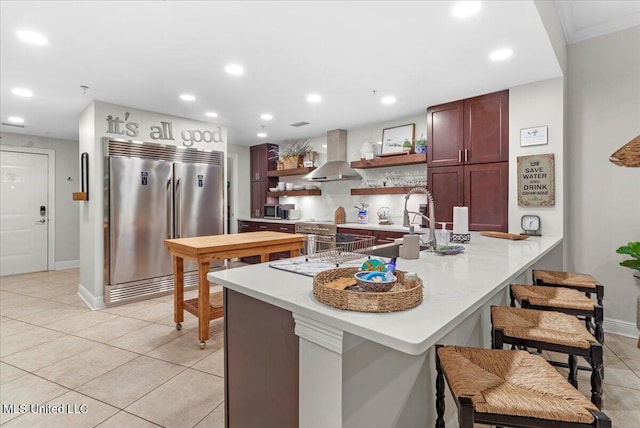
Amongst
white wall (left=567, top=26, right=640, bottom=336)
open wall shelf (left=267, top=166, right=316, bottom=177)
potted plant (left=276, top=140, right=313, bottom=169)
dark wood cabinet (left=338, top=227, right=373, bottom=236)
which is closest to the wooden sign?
white wall (left=567, top=26, right=640, bottom=336)

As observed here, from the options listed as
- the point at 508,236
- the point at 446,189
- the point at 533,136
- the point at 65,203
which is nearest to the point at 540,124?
the point at 533,136

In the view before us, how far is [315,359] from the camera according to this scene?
1012 mm

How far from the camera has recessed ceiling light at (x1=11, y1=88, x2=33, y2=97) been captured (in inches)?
139

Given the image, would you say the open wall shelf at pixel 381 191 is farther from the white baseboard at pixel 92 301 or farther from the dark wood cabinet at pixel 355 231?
the white baseboard at pixel 92 301

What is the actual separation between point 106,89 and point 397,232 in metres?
3.81

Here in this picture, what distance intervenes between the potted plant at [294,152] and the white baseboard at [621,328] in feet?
15.8

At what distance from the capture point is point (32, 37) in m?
2.42

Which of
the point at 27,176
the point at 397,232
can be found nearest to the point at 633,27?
the point at 397,232

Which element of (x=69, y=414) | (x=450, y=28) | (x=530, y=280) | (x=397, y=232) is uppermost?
(x=450, y=28)

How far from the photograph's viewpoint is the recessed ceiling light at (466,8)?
A: 6.53 feet

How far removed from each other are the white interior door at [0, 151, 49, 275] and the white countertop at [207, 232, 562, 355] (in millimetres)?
6508

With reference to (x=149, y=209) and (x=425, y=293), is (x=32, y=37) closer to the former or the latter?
(x=149, y=209)

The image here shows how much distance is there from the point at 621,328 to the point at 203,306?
3.95m

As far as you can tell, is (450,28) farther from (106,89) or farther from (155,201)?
(155,201)
